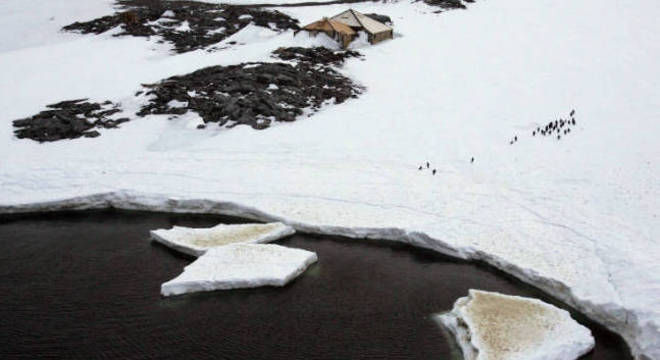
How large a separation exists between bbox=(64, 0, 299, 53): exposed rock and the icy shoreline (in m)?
29.3

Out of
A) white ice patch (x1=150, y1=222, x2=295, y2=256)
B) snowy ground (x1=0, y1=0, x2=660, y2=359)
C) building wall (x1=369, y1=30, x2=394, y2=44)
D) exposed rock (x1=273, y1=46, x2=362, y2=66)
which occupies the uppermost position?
building wall (x1=369, y1=30, x2=394, y2=44)

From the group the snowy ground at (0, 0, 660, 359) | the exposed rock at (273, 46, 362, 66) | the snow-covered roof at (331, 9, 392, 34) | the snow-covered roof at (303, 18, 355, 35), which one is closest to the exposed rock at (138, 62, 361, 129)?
the snowy ground at (0, 0, 660, 359)

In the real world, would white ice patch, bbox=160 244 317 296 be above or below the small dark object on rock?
below

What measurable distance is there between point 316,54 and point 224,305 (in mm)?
34172

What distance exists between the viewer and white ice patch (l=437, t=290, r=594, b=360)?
50.6ft

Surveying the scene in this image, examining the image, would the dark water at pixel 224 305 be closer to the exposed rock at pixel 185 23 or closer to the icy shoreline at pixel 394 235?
the icy shoreline at pixel 394 235

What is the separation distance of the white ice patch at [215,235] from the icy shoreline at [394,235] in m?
1.03

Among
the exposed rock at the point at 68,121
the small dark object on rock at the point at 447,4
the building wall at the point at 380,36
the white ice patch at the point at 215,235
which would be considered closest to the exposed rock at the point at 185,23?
the building wall at the point at 380,36

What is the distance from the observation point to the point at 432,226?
880 inches

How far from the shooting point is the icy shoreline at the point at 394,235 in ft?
53.5

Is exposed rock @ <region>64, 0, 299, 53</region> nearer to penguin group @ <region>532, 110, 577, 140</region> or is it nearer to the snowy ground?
the snowy ground

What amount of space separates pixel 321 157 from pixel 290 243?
29.5 feet

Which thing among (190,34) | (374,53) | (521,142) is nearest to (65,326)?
(521,142)

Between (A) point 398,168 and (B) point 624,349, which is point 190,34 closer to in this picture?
(A) point 398,168
